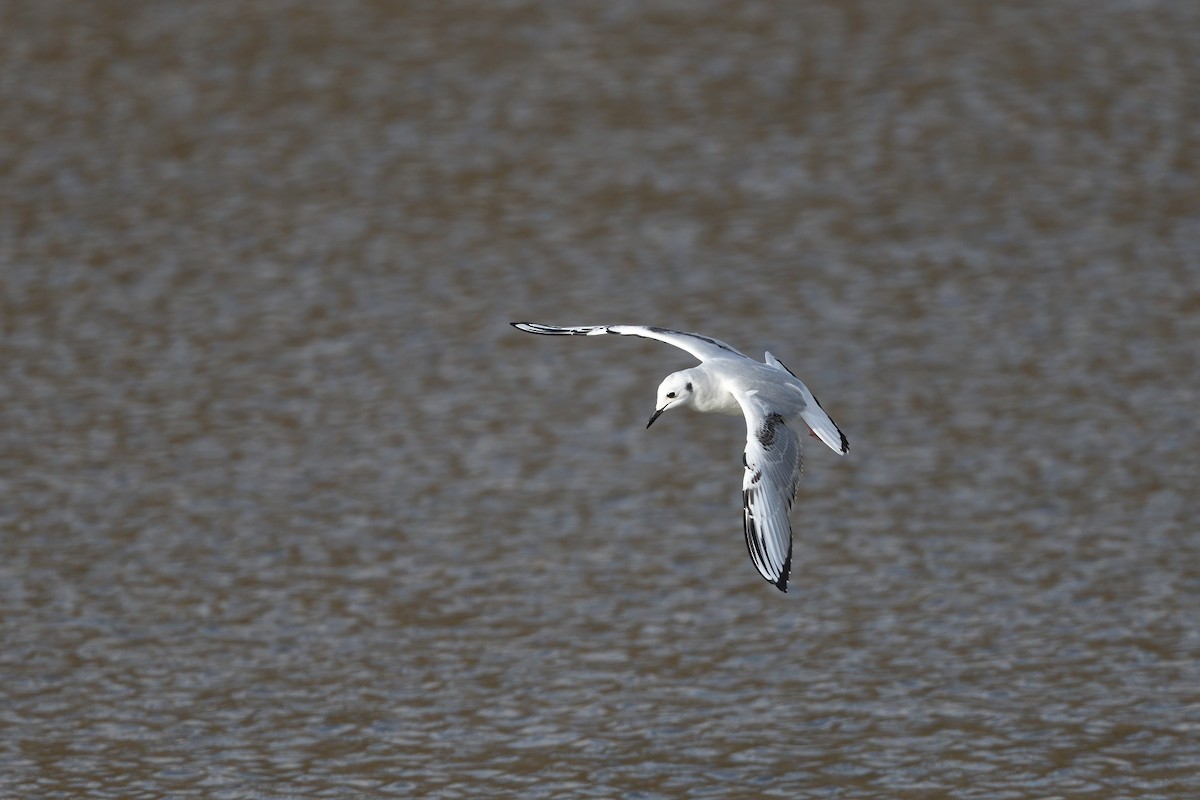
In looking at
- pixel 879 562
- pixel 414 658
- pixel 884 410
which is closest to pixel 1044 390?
pixel 884 410

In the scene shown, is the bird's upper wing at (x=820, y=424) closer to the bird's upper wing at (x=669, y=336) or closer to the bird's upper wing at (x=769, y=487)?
the bird's upper wing at (x=769, y=487)

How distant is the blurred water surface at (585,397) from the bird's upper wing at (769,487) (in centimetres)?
299

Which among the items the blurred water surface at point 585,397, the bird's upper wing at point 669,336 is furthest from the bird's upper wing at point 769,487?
the blurred water surface at point 585,397

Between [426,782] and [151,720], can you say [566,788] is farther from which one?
Answer: [151,720]

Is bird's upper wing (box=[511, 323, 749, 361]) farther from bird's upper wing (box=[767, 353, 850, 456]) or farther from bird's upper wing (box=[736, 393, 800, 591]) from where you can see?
bird's upper wing (box=[736, 393, 800, 591])

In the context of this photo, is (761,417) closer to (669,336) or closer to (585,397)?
(669,336)

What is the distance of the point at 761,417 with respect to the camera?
32.8 ft

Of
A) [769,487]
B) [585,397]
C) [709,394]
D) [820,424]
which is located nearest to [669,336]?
[709,394]

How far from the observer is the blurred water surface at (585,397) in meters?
12.9

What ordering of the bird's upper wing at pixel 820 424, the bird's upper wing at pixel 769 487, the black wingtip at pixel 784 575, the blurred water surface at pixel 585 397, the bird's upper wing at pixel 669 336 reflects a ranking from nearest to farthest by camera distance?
the black wingtip at pixel 784 575 < the bird's upper wing at pixel 769 487 < the bird's upper wing at pixel 820 424 < the bird's upper wing at pixel 669 336 < the blurred water surface at pixel 585 397

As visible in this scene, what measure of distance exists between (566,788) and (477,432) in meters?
5.97

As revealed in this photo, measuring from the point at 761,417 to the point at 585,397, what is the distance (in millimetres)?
8262

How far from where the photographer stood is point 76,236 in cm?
2152

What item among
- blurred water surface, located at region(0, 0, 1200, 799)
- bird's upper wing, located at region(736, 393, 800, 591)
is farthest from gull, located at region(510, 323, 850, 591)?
blurred water surface, located at region(0, 0, 1200, 799)
